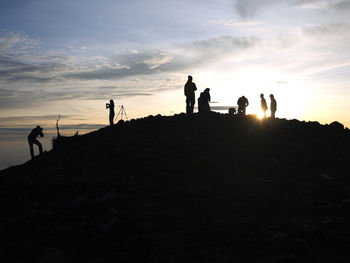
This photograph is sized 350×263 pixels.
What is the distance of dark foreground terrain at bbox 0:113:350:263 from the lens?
32.0 feet

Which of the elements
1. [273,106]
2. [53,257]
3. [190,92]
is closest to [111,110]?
[190,92]

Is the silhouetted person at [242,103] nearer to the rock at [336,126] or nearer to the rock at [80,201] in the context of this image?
the rock at [336,126]

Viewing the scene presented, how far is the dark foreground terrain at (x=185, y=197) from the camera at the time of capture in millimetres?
9750

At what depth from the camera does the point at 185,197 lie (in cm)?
1348

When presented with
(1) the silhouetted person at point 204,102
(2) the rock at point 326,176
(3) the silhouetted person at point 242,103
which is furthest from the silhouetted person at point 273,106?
(2) the rock at point 326,176

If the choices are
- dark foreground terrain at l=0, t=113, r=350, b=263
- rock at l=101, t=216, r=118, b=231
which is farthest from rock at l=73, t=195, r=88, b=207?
rock at l=101, t=216, r=118, b=231

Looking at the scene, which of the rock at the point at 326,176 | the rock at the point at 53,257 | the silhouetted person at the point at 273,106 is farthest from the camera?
the silhouetted person at the point at 273,106

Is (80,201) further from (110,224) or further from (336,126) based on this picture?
(336,126)

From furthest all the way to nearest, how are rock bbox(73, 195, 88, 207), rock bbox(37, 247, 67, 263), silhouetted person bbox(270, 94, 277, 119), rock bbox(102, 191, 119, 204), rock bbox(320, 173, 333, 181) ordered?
silhouetted person bbox(270, 94, 277, 119), rock bbox(320, 173, 333, 181), rock bbox(73, 195, 88, 207), rock bbox(102, 191, 119, 204), rock bbox(37, 247, 67, 263)

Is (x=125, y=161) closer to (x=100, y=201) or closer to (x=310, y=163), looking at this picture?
(x=100, y=201)

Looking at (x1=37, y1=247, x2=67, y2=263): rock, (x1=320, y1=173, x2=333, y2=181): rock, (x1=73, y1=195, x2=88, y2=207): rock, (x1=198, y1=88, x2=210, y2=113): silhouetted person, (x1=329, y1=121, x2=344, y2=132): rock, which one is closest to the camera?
(x1=37, y1=247, x2=67, y2=263): rock

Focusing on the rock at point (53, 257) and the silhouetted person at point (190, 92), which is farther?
the silhouetted person at point (190, 92)

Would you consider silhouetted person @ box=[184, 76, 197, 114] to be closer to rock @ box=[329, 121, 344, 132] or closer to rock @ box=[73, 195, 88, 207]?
rock @ box=[329, 121, 344, 132]

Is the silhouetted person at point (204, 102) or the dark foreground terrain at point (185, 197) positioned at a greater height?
the silhouetted person at point (204, 102)
